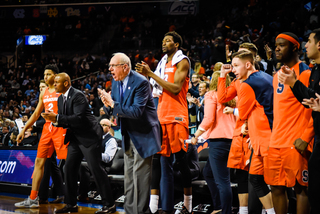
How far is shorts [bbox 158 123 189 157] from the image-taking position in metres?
4.30

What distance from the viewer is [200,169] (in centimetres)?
582

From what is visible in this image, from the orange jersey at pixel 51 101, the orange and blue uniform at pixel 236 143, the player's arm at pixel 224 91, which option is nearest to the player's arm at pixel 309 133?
the orange and blue uniform at pixel 236 143

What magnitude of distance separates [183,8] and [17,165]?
51.5 feet

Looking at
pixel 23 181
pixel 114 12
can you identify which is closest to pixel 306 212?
pixel 23 181

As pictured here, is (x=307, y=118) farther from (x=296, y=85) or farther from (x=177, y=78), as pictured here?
(x=177, y=78)

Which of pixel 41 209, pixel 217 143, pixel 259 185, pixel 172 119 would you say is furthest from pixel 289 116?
pixel 41 209

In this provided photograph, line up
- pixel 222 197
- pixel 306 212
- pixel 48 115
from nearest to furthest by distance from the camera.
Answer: pixel 306 212 → pixel 222 197 → pixel 48 115

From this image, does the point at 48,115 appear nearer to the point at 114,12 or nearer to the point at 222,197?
the point at 222,197

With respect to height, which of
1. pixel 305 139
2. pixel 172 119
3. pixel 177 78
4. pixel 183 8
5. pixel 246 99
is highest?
pixel 183 8

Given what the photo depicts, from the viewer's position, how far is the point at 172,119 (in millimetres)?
4367

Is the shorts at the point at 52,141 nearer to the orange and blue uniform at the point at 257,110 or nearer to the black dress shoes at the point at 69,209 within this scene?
the black dress shoes at the point at 69,209

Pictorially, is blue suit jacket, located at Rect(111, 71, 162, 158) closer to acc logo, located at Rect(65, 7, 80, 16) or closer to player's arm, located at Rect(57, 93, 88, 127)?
player's arm, located at Rect(57, 93, 88, 127)

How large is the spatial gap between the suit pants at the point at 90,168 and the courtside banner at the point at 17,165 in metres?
2.18

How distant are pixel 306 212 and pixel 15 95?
17.7 metres
